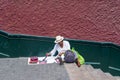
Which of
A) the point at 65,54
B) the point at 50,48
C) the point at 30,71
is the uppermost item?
the point at 50,48

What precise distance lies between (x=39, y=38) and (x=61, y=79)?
2.90m

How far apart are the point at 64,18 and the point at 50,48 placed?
50.3 inches

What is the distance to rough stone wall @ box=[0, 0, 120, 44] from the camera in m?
10.1

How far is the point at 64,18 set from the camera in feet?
33.8

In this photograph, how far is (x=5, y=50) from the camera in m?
10.2

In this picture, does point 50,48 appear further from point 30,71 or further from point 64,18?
point 30,71

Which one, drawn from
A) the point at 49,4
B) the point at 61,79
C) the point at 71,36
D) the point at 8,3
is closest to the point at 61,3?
the point at 49,4

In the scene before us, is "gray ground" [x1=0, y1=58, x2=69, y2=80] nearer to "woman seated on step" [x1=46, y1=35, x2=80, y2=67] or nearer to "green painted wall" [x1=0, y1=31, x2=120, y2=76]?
"woman seated on step" [x1=46, y1=35, x2=80, y2=67]

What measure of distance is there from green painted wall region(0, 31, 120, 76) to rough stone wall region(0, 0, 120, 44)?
9.0 inches

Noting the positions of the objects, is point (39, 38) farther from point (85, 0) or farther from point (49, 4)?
point (85, 0)

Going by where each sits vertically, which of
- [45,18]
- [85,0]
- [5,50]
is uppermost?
[85,0]

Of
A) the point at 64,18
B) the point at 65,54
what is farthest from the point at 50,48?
the point at 65,54

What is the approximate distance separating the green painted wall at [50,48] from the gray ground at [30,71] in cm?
117

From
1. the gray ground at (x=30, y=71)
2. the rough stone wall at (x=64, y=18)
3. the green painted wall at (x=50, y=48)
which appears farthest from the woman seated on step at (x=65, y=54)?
the rough stone wall at (x=64, y=18)
